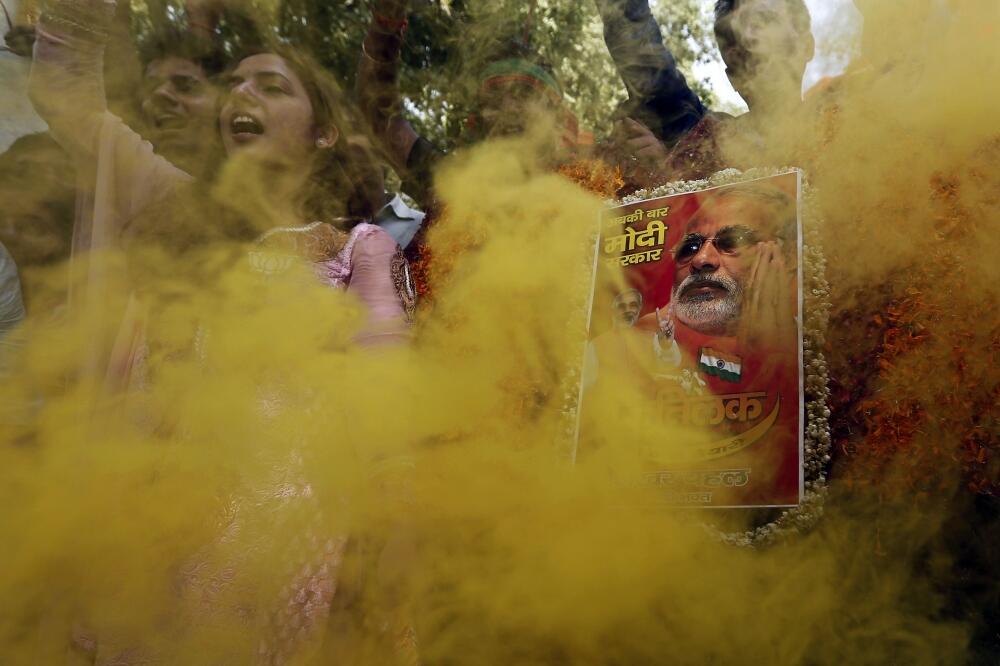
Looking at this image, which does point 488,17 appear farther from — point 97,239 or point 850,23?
point 97,239

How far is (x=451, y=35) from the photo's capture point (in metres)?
4.12

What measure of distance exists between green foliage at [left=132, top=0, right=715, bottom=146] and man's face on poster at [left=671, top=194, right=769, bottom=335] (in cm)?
138

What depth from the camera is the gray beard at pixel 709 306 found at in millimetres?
2635

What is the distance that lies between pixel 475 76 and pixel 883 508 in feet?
8.26

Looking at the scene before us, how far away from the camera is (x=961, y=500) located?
7.22 ft

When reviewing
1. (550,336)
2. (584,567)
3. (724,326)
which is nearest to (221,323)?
(550,336)

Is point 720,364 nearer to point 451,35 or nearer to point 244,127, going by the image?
point 244,127

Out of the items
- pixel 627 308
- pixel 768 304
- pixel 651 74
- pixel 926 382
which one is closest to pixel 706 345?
pixel 768 304

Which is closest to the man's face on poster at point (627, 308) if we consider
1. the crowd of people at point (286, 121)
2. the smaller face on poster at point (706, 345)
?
the smaller face on poster at point (706, 345)

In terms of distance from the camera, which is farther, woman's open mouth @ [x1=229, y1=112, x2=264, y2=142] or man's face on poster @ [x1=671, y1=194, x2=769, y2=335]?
woman's open mouth @ [x1=229, y1=112, x2=264, y2=142]

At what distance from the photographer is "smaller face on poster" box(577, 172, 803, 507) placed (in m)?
2.46

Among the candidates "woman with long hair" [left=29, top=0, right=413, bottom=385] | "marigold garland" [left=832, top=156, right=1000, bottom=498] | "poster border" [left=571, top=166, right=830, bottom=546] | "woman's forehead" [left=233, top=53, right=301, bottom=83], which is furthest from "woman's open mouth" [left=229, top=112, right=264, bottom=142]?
"marigold garland" [left=832, top=156, right=1000, bottom=498]

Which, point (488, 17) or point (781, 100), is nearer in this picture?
point (781, 100)

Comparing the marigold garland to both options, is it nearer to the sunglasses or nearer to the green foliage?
the sunglasses
